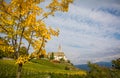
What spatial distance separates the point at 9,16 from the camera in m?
17.9

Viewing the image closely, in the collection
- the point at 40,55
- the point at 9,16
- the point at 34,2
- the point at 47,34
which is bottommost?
the point at 40,55

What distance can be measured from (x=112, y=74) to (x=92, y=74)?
168 cm

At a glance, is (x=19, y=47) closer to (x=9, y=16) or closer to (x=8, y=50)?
(x=8, y=50)

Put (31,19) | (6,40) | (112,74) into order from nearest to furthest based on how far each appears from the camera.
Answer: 1. (31,19)
2. (6,40)
3. (112,74)

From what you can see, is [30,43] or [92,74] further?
[92,74]

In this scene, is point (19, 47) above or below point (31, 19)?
below

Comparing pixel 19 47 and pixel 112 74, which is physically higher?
pixel 19 47

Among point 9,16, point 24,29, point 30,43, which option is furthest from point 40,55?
point 9,16

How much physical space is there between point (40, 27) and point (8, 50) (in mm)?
3000

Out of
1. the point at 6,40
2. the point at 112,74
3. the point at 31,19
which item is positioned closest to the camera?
the point at 31,19

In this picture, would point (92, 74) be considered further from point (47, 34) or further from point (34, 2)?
point (34, 2)

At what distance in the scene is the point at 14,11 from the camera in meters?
18.0

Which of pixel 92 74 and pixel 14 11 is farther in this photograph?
pixel 92 74

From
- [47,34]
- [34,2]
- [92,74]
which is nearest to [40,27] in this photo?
[47,34]
